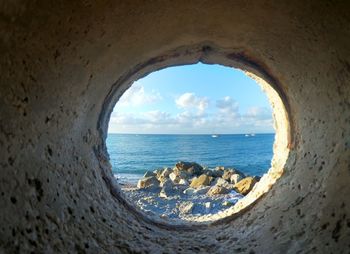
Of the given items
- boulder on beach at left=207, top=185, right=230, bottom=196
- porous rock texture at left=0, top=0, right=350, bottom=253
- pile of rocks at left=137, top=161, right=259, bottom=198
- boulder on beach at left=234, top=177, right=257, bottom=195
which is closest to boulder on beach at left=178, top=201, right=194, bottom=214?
pile of rocks at left=137, top=161, right=259, bottom=198

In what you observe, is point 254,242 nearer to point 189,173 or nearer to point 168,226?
point 168,226

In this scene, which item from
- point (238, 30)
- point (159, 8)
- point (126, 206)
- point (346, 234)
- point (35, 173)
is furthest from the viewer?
point (126, 206)

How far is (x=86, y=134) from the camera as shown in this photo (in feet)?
8.93

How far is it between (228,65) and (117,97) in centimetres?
115

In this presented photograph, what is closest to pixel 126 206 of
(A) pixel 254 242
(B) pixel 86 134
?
(B) pixel 86 134

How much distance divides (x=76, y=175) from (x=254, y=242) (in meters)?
1.39

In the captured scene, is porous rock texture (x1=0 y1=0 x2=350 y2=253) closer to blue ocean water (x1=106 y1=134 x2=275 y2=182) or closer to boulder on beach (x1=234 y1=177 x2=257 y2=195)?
boulder on beach (x1=234 y1=177 x2=257 y2=195)

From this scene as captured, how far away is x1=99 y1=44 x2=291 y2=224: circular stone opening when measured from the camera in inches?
122

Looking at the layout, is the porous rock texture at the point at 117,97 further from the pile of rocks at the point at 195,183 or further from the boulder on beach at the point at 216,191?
the pile of rocks at the point at 195,183

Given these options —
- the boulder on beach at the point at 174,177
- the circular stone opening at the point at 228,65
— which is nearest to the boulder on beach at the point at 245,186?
the boulder on beach at the point at 174,177

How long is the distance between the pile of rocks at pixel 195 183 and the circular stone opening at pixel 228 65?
7.30 m

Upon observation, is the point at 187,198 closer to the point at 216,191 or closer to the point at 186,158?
the point at 216,191

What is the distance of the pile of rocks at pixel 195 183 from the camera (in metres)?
11.2

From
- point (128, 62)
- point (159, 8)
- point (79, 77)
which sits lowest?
point (79, 77)
